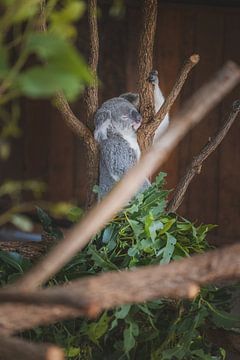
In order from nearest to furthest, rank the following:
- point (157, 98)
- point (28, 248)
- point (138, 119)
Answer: point (28, 248) → point (138, 119) → point (157, 98)

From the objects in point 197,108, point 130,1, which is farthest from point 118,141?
point 197,108

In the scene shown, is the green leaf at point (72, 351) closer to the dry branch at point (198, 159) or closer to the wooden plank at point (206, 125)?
the dry branch at point (198, 159)

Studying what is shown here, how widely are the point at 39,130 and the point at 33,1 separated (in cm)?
353

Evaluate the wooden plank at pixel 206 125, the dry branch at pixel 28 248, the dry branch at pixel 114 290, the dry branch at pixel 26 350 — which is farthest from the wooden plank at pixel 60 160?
the dry branch at pixel 26 350

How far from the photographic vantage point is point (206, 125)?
12.0ft

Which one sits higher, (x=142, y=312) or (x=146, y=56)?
(x=146, y=56)

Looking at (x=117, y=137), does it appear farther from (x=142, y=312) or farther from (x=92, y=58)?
(x=142, y=312)

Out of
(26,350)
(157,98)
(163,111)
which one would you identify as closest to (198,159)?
(163,111)

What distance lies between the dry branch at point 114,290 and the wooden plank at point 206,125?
2761 millimetres

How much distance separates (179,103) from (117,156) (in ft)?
4.44

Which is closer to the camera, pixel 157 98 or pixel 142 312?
pixel 142 312

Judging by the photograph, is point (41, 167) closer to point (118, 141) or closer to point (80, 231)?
point (118, 141)

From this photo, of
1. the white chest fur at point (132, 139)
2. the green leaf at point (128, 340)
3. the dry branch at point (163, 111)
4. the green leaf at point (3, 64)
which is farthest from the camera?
the white chest fur at point (132, 139)

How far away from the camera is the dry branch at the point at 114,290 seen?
644 mm
